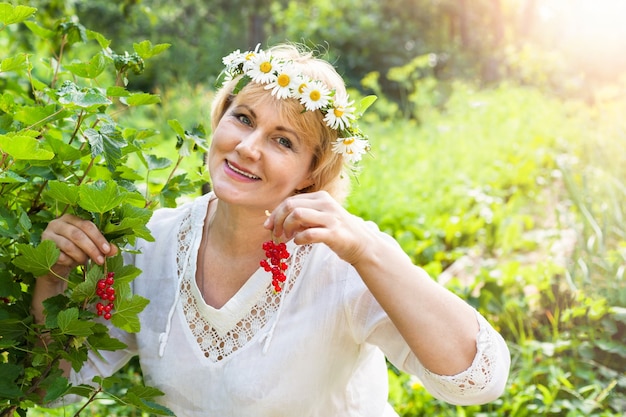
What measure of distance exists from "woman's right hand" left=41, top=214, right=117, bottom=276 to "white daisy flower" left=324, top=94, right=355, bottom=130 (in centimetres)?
61

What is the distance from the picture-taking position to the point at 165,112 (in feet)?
27.7

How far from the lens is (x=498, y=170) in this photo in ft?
18.5

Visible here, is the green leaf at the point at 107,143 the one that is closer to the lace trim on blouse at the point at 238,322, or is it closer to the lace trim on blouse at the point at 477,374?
the lace trim on blouse at the point at 238,322

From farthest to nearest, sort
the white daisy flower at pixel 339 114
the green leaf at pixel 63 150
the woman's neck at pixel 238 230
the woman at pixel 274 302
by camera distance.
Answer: the woman's neck at pixel 238 230
the white daisy flower at pixel 339 114
the woman at pixel 274 302
the green leaf at pixel 63 150

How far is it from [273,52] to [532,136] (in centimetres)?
499

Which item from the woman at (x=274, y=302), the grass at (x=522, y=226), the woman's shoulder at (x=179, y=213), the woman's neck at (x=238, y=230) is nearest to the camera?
the woman at (x=274, y=302)

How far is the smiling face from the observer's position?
65.9 inches

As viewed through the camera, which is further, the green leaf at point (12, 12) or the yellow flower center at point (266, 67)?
the yellow flower center at point (266, 67)

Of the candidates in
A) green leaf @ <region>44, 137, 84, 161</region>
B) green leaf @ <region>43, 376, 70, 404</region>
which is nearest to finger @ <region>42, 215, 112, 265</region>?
green leaf @ <region>44, 137, 84, 161</region>

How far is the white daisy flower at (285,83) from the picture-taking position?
1675 mm

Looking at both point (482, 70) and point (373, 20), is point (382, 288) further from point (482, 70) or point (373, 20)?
point (482, 70)

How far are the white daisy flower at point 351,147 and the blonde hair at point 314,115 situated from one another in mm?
51

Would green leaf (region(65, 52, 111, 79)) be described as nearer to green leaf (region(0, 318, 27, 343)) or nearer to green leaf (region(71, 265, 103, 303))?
green leaf (region(71, 265, 103, 303))

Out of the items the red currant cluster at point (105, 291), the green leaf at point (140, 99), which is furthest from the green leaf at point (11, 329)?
the green leaf at point (140, 99)
